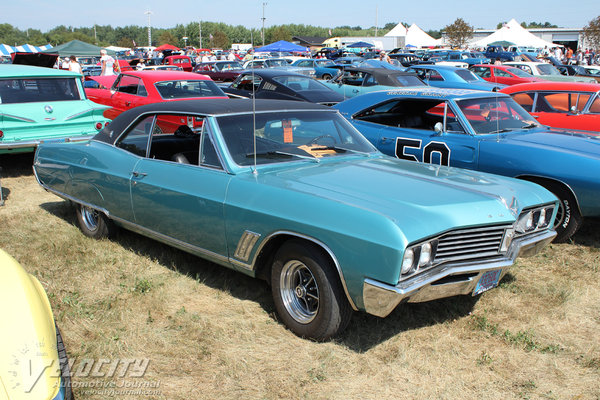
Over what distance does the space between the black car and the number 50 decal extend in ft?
19.3

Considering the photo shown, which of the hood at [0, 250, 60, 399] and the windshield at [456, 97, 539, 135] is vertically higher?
the windshield at [456, 97, 539, 135]

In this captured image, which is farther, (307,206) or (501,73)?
(501,73)

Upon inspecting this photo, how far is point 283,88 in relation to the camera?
40.1ft

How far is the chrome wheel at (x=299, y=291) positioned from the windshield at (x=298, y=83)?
9252 millimetres

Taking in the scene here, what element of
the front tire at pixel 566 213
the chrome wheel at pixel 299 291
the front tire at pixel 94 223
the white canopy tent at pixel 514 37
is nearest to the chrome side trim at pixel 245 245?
the chrome wheel at pixel 299 291

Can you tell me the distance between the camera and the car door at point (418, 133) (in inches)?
224

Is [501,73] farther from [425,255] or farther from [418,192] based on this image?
[425,255]

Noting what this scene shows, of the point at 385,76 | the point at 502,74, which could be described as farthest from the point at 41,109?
the point at 502,74

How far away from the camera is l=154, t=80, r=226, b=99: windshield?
32.3ft

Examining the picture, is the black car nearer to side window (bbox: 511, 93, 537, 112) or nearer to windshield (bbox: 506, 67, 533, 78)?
side window (bbox: 511, 93, 537, 112)

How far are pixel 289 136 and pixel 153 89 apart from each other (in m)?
6.26

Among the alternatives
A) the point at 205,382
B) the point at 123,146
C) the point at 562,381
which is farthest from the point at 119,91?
the point at 562,381

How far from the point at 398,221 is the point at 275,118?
167cm

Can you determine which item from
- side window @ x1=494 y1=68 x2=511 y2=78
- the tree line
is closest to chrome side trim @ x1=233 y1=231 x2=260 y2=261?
side window @ x1=494 y1=68 x2=511 y2=78
